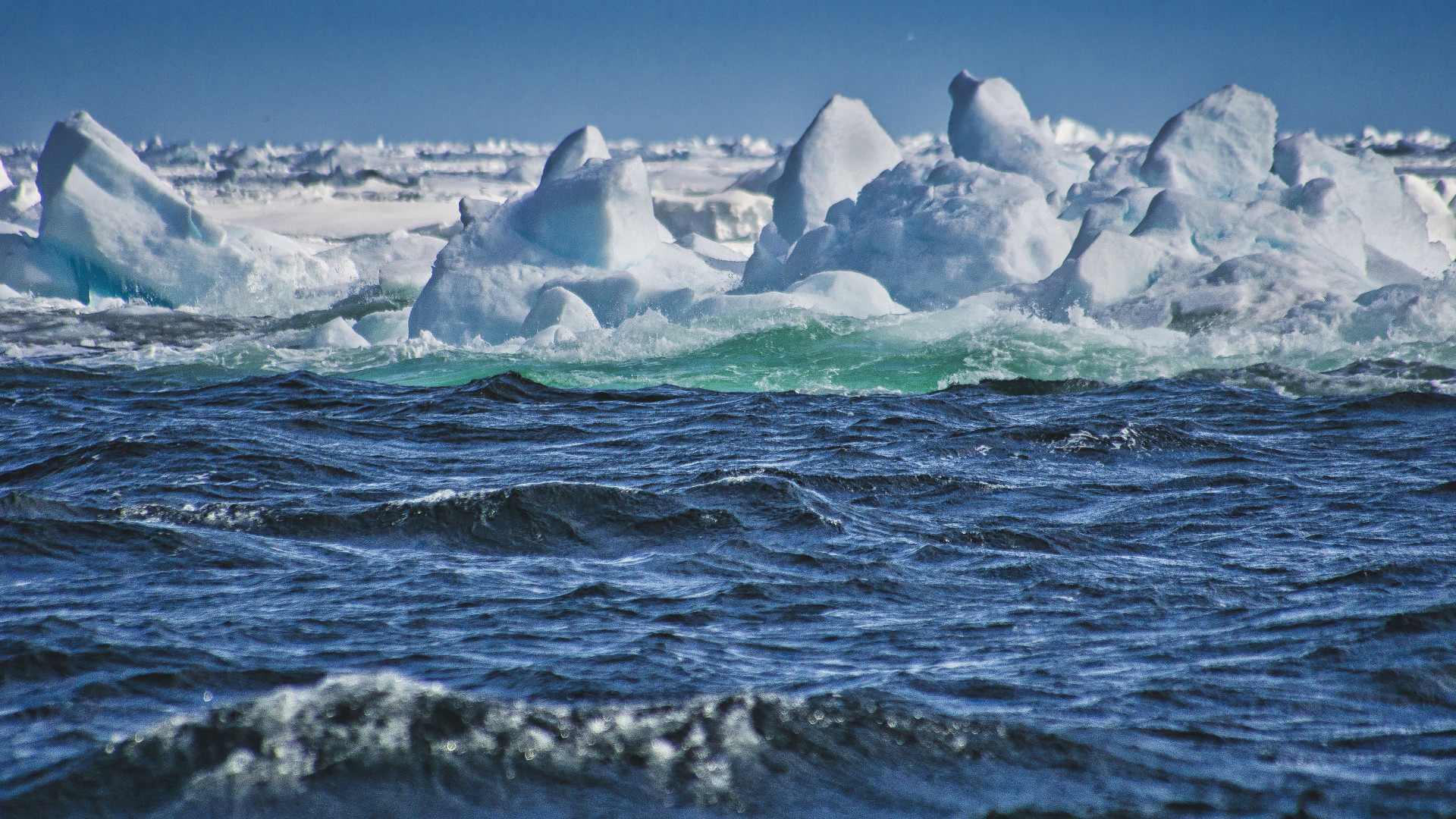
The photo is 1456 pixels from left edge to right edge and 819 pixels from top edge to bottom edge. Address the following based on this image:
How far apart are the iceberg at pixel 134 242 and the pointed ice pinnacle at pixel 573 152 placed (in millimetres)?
3443

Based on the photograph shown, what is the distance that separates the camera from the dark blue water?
256 centimetres

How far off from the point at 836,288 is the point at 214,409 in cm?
569

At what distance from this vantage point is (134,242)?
14.7 m

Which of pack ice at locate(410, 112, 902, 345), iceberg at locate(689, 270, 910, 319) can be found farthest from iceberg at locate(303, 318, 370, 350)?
iceberg at locate(689, 270, 910, 319)

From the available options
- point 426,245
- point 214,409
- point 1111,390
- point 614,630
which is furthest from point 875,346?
point 426,245

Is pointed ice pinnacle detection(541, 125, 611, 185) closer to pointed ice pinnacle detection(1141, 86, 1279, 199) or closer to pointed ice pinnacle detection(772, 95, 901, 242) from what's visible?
pointed ice pinnacle detection(772, 95, 901, 242)

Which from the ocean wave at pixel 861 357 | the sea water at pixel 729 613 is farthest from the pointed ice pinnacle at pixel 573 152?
the sea water at pixel 729 613

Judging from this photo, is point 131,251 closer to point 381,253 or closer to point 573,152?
point 381,253

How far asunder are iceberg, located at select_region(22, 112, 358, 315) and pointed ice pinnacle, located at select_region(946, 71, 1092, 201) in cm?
849

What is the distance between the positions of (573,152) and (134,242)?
5275 mm

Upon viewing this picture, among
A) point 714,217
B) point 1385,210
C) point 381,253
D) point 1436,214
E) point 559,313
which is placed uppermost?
point 714,217

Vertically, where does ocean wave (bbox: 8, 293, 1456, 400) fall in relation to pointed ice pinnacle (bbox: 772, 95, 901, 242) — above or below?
below

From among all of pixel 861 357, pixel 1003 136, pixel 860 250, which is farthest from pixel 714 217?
pixel 861 357

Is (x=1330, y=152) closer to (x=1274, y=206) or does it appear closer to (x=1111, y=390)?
(x=1274, y=206)
